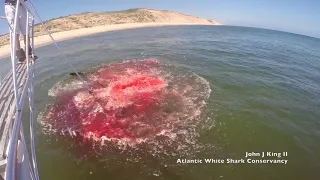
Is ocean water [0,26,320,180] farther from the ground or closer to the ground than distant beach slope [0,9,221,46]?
closer to the ground

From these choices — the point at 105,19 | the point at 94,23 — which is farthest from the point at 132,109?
the point at 105,19

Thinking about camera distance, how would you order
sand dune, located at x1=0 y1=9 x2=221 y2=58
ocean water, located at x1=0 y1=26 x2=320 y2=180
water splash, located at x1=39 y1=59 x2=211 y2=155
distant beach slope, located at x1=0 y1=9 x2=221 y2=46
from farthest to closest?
1. distant beach slope, located at x1=0 y1=9 x2=221 y2=46
2. sand dune, located at x1=0 y1=9 x2=221 y2=58
3. water splash, located at x1=39 y1=59 x2=211 y2=155
4. ocean water, located at x1=0 y1=26 x2=320 y2=180

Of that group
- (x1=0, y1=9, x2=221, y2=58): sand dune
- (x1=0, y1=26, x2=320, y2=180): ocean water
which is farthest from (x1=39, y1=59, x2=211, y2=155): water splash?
(x1=0, y1=9, x2=221, y2=58): sand dune

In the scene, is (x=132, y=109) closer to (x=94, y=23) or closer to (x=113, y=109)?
(x=113, y=109)

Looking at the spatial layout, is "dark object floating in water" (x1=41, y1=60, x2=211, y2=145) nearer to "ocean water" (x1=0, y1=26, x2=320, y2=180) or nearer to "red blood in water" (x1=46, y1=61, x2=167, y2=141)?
"red blood in water" (x1=46, y1=61, x2=167, y2=141)

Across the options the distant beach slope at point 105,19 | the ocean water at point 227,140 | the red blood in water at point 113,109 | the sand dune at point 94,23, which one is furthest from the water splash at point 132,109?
the distant beach slope at point 105,19

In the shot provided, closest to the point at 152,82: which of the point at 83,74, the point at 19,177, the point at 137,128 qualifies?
the point at 137,128

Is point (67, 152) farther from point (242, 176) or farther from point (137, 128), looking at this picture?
point (242, 176)
